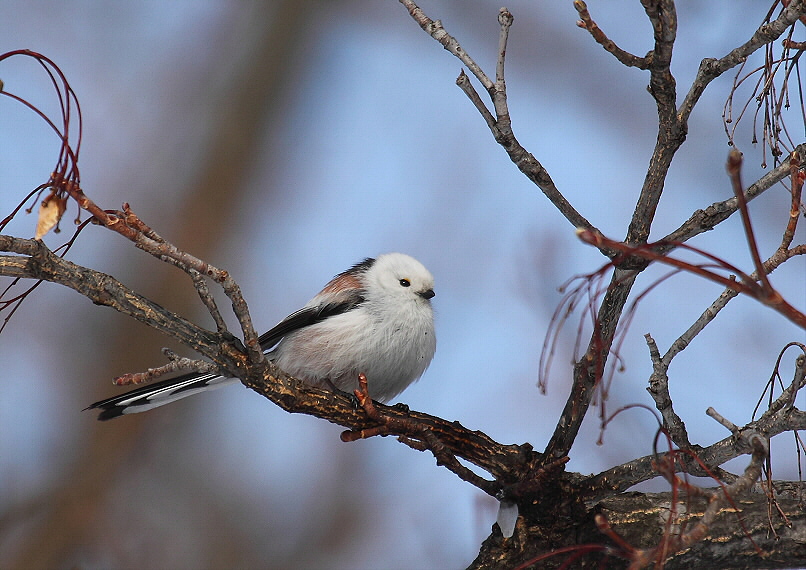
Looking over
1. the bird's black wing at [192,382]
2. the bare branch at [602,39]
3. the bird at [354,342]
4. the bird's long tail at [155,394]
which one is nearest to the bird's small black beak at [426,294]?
the bird at [354,342]

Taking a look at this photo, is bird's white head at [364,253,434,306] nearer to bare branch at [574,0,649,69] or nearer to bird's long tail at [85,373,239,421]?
bird's long tail at [85,373,239,421]

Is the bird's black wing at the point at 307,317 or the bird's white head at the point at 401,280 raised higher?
the bird's white head at the point at 401,280

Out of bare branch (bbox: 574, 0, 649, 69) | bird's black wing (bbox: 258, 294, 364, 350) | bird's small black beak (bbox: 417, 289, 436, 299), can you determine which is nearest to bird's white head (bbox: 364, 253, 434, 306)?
bird's small black beak (bbox: 417, 289, 436, 299)

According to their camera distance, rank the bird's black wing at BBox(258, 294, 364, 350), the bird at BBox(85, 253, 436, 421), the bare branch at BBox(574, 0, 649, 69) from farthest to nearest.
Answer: the bird's black wing at BBox(258, 294, 364, 350) < the bird at BBox(85, 253, 436, 421) < the bare branch at BBox(574, 0, 649, 69)

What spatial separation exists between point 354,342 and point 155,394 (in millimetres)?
929

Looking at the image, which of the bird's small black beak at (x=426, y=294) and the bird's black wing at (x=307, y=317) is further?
the bird's small black beak at (x=426, y=294)

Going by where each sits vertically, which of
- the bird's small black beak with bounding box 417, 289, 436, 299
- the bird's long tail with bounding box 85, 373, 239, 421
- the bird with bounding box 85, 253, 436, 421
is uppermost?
the bird's small black beak with bounding box 417, 289, 436, 299

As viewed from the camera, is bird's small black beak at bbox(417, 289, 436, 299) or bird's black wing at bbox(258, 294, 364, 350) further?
bird's small black beak at bbox(417, 289, 436, 299)

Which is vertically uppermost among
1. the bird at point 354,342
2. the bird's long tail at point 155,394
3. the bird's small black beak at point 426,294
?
the bird's small black beak at point 426,294

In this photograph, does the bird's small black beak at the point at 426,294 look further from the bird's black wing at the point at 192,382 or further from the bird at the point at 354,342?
the bird's black wing at the point at 192,382

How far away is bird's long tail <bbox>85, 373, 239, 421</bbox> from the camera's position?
10.6ft

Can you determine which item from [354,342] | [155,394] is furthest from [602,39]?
[155,394]

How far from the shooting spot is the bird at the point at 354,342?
3.56 metres

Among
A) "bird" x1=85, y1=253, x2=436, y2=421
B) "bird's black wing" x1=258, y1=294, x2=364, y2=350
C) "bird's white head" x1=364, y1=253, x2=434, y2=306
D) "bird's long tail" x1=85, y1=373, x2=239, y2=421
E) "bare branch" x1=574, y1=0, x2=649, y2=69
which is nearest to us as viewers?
"bare branch" x1=574, y1=0, x2=649, y2=69
